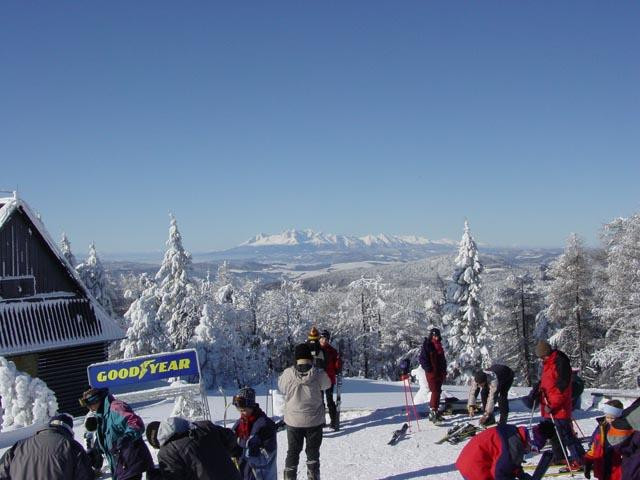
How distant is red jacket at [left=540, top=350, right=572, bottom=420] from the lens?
7656mm

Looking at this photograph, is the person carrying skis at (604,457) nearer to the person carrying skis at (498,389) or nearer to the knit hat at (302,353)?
the person carrying skis at (498,389)

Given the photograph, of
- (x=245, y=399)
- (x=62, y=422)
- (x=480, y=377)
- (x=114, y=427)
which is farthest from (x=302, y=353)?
(x=480, y=377)

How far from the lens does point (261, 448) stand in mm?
6531

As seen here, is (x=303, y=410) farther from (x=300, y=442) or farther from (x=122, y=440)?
(x=122, y=440)

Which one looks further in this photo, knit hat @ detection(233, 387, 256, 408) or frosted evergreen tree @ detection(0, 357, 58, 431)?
frosted evergreen tree @ detection(0, 357, 58, 431)

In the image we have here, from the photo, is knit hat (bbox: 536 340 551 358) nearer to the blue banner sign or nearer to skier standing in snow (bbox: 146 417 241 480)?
skier standing in snow (bbox: 146 417 241 480)

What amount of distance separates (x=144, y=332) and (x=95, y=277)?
7.82m

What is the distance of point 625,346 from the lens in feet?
80.8

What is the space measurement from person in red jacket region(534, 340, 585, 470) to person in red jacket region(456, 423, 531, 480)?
286 cm

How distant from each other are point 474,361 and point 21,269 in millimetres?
24497

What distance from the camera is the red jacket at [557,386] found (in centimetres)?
766

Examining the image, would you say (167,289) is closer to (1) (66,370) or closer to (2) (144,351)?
(2) (144,351)

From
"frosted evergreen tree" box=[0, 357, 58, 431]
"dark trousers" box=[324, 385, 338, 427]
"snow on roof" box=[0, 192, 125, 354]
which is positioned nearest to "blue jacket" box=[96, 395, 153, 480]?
"dark trousers" box=[324, 385, 338, 427]

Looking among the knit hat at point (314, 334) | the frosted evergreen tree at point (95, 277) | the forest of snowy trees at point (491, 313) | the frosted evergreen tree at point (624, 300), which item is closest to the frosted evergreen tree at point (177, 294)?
the forest of snowy trees at point (491, 313)
